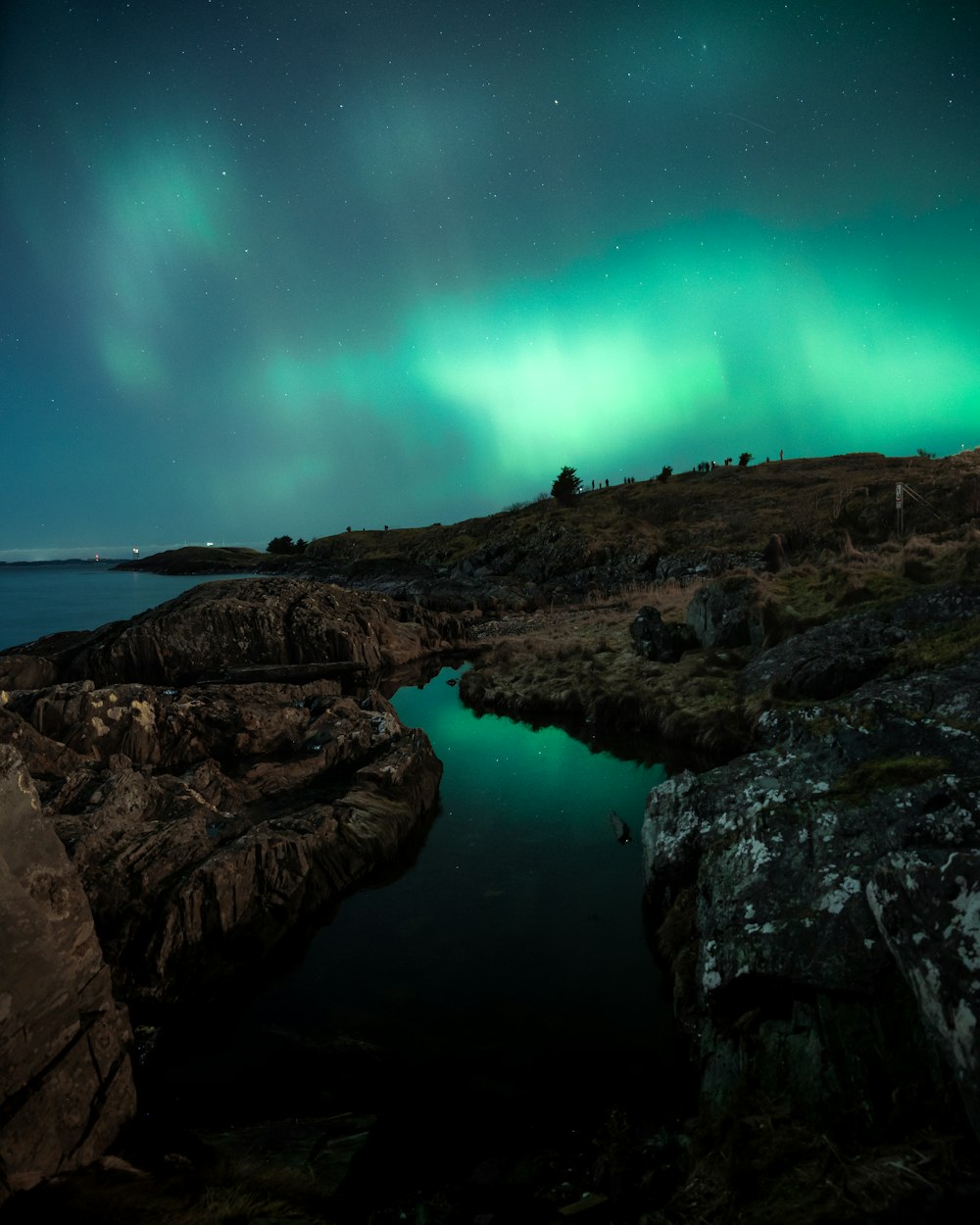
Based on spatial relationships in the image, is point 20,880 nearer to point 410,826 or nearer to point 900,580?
point 410,826

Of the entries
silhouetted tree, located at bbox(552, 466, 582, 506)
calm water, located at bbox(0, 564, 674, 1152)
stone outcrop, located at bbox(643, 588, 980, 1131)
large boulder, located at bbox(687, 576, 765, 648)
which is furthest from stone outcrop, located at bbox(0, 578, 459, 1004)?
silhouetted tree, located at bbox(552, 466, 582, 506)

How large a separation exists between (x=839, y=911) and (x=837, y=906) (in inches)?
3.2

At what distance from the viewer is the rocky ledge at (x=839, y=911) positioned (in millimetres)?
4544

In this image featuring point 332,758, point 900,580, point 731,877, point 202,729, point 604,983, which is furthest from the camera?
point 900,580

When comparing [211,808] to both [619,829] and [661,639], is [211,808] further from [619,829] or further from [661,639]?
[661,639]

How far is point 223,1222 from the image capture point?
15.6ft

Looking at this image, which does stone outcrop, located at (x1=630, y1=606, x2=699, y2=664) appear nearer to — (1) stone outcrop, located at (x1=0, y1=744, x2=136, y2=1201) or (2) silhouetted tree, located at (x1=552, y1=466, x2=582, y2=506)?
(1) stone outcrop, located at (x1=0, y1=744, x2=136, y2=1201)

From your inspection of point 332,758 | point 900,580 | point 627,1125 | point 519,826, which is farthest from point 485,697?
point 627,1125

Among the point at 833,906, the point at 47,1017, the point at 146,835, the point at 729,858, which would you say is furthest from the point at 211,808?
the point at 833,906

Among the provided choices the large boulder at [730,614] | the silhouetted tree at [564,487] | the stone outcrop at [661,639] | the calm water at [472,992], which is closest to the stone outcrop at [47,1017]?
the calm water at [472,992]

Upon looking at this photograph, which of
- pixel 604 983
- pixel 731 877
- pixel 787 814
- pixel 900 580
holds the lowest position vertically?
pixel 604 983

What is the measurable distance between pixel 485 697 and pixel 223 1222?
21.0 metres

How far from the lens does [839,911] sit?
21.0 ft

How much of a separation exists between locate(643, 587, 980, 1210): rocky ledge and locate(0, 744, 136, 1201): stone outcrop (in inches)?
246
